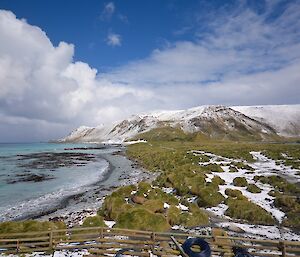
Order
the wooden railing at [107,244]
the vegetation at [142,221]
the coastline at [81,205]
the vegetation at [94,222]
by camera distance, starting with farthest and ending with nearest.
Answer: the coastline at [81,205]
the vegetation at [94,222]
the vegetation at [142,221]
the wooden railing at [107,244]

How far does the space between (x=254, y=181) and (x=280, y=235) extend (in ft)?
56.2

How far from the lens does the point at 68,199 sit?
3375cm

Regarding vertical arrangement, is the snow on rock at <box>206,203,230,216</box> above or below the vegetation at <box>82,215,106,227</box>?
below

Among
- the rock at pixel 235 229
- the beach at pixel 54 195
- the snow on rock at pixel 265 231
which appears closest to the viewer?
the snow on rock at pixel 265 231

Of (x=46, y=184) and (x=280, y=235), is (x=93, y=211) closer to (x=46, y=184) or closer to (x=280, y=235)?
(x=280, y=235)

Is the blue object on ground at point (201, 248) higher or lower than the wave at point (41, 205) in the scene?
higher

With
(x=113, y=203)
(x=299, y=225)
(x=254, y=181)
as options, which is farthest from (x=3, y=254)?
(x=254, y=181)

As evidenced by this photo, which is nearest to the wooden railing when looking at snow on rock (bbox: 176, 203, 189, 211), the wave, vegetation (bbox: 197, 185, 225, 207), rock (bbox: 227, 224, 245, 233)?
rock (bbox: 227, 224, 245, 233)

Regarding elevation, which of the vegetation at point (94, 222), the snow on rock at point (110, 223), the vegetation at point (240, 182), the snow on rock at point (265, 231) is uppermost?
the vegetation at point (240, 182)

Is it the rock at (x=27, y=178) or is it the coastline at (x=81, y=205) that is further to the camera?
the rock at (x=27, y=178)

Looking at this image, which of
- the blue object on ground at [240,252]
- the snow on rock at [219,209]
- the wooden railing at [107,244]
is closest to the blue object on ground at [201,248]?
the wooden railing at [107,244]

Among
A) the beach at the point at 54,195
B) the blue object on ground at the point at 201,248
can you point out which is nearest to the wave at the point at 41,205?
the beach at the point at 54,195

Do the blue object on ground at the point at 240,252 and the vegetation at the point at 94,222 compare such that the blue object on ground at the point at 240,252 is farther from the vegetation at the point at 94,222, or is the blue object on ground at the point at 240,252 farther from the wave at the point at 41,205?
the wave at the point at 41,205

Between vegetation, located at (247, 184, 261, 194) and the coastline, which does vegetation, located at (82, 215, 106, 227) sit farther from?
vegetation, located at (247, 184, 261, 194)
